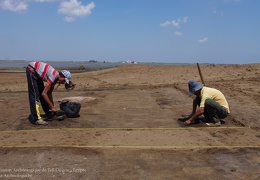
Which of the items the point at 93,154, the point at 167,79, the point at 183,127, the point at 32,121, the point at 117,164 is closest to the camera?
the point at 117,164

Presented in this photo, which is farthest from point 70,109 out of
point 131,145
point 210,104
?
point 210,104

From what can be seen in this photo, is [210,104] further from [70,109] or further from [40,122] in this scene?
[40,122]

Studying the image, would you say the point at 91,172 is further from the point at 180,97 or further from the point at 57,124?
the point at 180,97

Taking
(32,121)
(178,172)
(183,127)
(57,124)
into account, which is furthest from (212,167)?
(32,121)

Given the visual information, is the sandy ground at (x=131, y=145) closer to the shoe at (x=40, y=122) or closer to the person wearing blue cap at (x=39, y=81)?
the shoe at (x=40, y=122)

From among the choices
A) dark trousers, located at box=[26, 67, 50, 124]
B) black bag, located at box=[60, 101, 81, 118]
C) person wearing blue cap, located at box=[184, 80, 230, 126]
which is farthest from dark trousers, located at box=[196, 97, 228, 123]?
dark trousers, located at box=[26, 67, 50, 124]

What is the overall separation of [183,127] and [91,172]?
2655mm

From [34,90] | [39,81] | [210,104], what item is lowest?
[210,104]

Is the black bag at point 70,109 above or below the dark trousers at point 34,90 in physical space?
below

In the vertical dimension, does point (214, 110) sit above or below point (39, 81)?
below

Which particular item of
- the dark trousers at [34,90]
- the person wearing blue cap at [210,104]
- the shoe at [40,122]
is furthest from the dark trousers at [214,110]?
the dark trousers at [34,90]

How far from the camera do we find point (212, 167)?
390 centimetres

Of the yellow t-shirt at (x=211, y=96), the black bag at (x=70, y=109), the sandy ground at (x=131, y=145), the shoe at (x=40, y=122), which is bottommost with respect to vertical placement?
the sandy ground at (x=131, y=145)

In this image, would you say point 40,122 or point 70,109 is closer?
point 40,122
